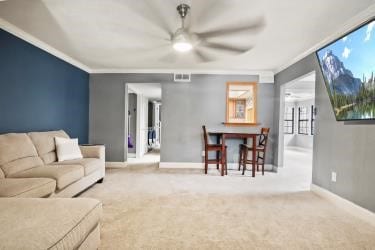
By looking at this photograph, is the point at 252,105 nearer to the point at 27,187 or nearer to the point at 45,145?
the point at 45,145

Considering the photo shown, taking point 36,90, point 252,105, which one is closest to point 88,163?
point 36,90

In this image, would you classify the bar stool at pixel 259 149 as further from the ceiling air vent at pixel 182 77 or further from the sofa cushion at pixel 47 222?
the sofa cushion at pixel 47 222

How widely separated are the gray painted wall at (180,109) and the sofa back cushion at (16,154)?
2.23m

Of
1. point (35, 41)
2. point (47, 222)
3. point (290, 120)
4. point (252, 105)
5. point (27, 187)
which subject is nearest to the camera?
point (47, 222)

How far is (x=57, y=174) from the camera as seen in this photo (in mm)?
2391

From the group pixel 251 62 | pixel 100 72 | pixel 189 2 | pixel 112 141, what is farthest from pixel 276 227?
pixel 100 72

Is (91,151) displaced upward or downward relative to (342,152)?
downward

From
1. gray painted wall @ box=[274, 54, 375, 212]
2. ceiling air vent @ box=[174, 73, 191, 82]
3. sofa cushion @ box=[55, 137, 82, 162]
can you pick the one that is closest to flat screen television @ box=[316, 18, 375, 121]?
gray painted wall @ box=[274, 54, 375, 212]

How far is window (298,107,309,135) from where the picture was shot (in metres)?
9.87

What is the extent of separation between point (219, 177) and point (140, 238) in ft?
8.21

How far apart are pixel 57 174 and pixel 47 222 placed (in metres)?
1.37

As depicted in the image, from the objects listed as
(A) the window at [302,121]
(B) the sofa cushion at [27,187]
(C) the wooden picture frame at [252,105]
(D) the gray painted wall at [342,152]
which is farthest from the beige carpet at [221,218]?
(A) the window at [302,121]

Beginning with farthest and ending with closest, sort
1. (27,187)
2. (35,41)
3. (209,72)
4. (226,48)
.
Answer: (209,72) < (226,48) < (35,41) < (27,187)

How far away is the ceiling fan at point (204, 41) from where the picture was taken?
2.55 m
